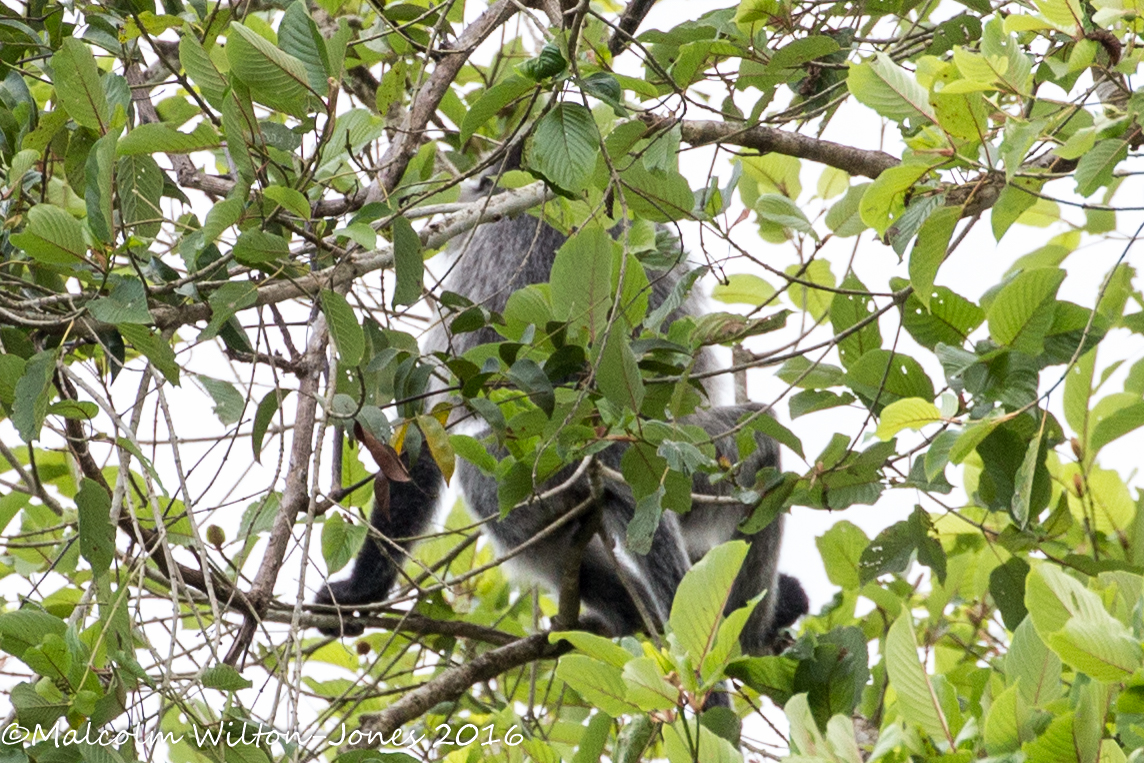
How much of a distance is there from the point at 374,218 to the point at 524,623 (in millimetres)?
2384

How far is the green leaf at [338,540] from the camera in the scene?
229 centimetres

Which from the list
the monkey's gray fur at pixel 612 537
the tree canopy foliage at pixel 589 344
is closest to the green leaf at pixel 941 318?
the tree canopy foliage at pixel 589 344

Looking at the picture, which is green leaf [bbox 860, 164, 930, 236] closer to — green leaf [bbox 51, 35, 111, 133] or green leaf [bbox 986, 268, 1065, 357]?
green leaf [bbox 986, 268, 1065, 357]

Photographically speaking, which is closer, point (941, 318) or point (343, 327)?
point (343, 327)

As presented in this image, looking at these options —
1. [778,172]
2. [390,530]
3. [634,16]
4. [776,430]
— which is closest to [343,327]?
[776,430]

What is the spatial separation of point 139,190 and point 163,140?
11 cm

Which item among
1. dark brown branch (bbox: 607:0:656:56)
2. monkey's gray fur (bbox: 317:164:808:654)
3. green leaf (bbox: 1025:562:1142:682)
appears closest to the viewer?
green leaf (bbox: 1025:562:1142:682)

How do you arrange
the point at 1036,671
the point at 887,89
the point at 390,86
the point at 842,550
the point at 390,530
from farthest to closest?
the point at 390,530
the point at 842,550
the point at 390,86
the point at 887,89
the point at 1036,671

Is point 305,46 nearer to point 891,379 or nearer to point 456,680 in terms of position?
point 891,379

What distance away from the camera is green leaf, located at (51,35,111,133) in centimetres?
158

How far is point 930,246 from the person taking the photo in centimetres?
149

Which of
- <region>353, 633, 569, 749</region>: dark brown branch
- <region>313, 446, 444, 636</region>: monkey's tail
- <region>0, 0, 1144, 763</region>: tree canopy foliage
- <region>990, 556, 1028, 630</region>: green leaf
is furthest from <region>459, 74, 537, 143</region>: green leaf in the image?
<region>313, 446, 444, 636</region>: monkey's tail

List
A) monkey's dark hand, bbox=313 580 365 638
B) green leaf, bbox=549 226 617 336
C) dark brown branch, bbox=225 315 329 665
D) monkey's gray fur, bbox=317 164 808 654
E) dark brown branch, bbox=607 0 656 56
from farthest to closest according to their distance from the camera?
monkey's gray fur, bbox=317 164 808 654 < monkey's dark hand, bbox=313 580 365 638 < dark brown branch, bbox=607 0 656 56 < dark brown branch, bbox=225 315 329 665 < green leaf, bbox=549 226 617 336

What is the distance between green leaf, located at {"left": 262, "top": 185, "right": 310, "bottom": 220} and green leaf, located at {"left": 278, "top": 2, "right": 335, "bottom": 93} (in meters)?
0.14
